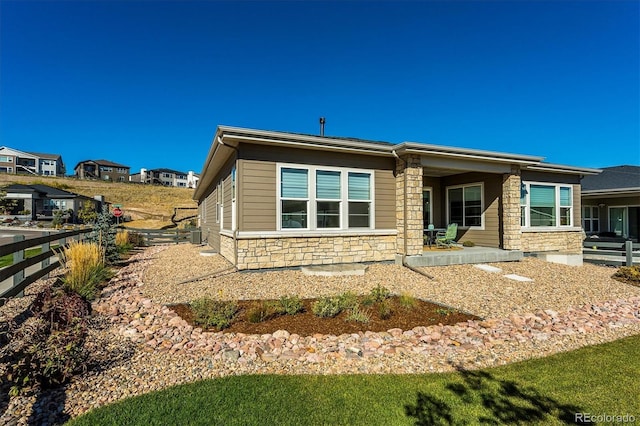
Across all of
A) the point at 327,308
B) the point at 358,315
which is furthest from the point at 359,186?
the point at 358,315

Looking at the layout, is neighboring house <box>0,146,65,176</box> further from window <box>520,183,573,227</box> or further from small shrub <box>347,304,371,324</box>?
window <box>520,183,573,227</box>

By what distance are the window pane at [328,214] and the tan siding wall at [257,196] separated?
4.16 feet

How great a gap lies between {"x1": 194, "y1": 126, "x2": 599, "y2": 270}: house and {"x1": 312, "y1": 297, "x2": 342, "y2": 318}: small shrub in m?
3.14

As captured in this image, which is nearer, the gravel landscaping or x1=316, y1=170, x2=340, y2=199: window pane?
the gravel landscaping

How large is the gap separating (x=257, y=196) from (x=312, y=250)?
79.2 inches

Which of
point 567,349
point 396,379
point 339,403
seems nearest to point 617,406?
point 567,349

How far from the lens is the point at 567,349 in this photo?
3705 mm

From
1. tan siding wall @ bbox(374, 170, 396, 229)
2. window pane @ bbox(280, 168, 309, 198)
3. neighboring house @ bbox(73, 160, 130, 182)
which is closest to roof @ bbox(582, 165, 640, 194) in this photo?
tan siding wall @ bbox(374, 170, 396, 229)

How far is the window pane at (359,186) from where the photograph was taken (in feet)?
28.3

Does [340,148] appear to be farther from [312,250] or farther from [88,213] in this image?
[88,213]

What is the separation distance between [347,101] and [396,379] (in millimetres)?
18826

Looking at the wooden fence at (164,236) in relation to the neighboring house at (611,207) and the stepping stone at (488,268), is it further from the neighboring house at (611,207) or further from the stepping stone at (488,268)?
the neighboring house at (611,207)

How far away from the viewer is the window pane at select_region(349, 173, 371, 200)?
340 inches

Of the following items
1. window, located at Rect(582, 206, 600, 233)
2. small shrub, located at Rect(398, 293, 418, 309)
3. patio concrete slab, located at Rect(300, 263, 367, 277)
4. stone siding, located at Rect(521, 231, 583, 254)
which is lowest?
small shrub, located at Rect(398, 293, 418, 309)
